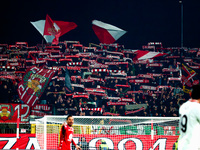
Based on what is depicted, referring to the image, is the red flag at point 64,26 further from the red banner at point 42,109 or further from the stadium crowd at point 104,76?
the red banner at point 42,109

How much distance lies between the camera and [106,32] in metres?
14.3

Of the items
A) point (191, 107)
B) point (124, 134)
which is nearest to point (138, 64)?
point (124, 134)

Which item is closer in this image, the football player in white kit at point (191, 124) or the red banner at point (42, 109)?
the football player in white kit at point (191, 124)

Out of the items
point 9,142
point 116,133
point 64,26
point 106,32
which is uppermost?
point 64,26

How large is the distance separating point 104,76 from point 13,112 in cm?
410

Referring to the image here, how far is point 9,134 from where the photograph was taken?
8.21 m

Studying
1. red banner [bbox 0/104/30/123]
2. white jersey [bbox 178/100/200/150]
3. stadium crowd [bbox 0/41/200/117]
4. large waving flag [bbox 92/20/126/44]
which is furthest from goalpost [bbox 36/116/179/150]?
large waving flag [bbox 92/20/126/44]

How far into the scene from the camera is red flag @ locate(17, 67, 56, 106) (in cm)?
1209

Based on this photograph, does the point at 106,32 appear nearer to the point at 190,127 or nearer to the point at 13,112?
the point at 13,112

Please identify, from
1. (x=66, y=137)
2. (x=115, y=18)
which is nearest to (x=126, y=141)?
(x=66, y=137)

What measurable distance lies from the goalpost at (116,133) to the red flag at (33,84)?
15.8 feet

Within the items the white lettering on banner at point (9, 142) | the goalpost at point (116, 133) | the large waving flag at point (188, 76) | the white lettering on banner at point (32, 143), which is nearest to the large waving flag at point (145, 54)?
the large waving flag at point (188, 76)

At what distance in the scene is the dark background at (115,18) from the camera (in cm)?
1411

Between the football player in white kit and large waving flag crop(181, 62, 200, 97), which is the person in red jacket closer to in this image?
the football player in white kit
